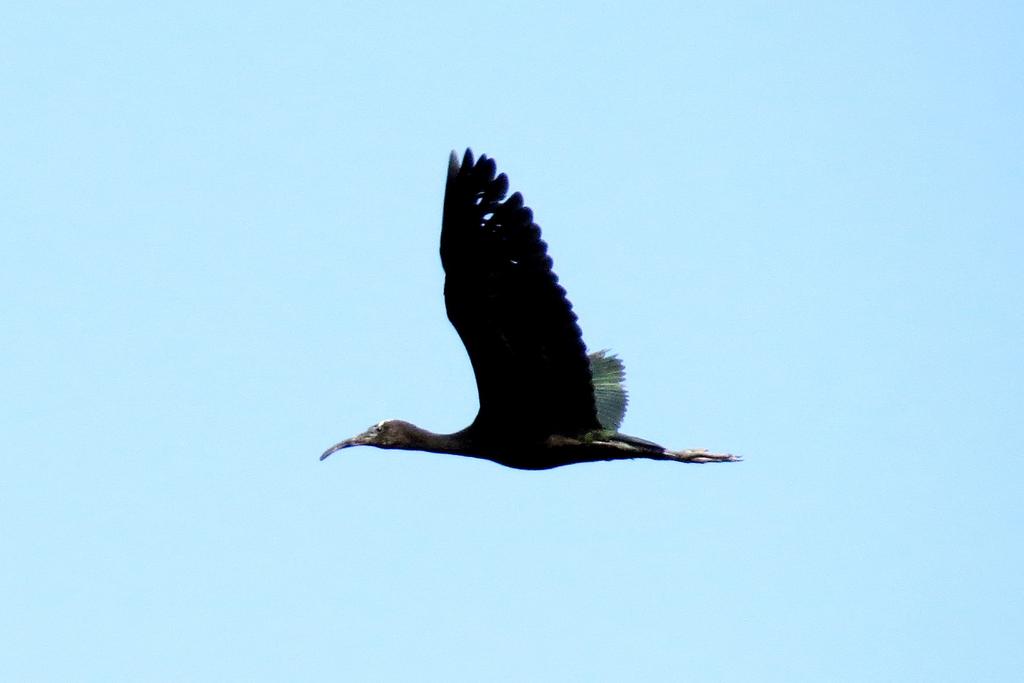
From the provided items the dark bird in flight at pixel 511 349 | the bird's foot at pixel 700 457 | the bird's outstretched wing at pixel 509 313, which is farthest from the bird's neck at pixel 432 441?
the bird's foot at pixel 700 457

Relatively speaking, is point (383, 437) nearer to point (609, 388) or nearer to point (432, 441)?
point (432, 441)

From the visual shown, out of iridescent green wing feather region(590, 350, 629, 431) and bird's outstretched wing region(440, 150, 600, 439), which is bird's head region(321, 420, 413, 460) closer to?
bird's outstretched wing region(440, 150, 600, 439)

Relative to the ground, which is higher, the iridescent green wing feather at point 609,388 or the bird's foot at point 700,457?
the iridescent green wing feather at point 609,388

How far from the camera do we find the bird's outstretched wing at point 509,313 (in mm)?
11852

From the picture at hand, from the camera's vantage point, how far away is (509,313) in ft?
40.0

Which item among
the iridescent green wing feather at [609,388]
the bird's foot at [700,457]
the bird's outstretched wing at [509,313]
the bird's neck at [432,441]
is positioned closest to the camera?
the bird's outstretched wing at [509,313]

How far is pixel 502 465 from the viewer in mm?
13266

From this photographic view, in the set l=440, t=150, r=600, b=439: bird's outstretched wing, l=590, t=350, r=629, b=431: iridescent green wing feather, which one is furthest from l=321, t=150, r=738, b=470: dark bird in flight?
l=590, t=350, r=629, b=431: iridescent green wing feather

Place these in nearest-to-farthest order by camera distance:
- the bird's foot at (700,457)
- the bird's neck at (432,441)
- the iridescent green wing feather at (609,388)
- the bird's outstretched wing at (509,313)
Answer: the bird's outstretched wing at (509,313)
the bird's neck at (432,441)
the bird's foot at (700,457)
the iridescent green wing feather at (609,388)

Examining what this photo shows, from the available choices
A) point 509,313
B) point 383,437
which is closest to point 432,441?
point 383,437

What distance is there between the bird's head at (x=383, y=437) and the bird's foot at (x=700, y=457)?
212cm

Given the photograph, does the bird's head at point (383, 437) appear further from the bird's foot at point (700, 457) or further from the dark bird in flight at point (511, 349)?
the bird's foot at point (700, 457)

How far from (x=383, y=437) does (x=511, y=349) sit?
171cm

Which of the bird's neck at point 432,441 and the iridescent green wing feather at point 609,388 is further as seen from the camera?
the iridescent green wing feather at point 609,388
